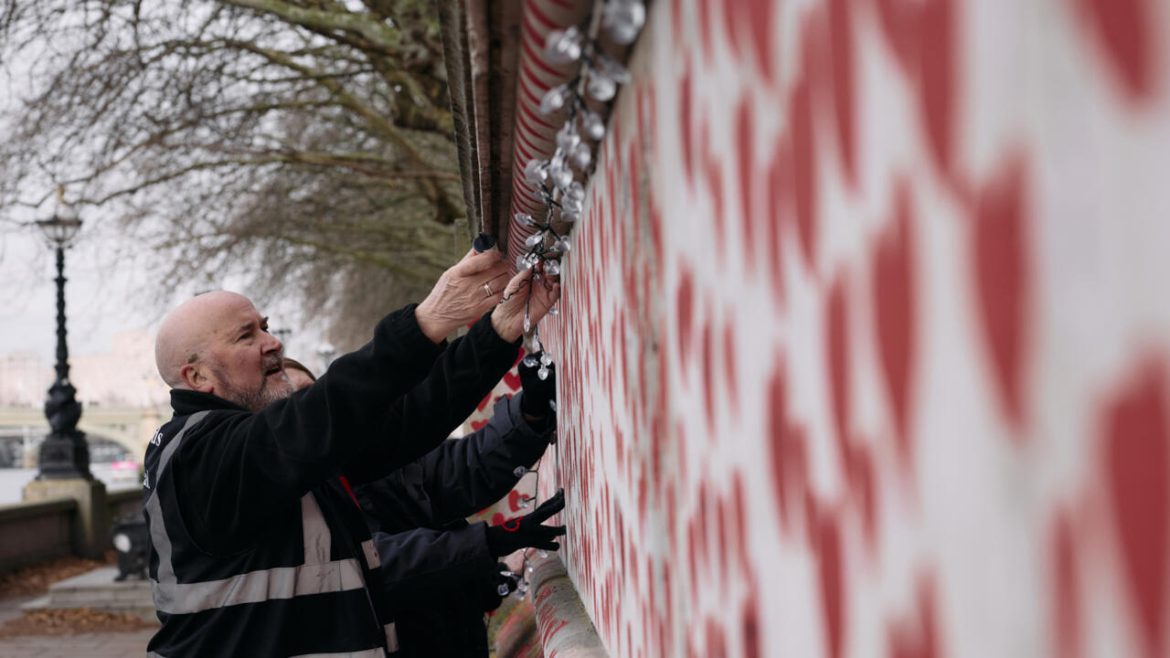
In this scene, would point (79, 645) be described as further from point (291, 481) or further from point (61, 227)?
point (291, 481)

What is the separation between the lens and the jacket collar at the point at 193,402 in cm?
315

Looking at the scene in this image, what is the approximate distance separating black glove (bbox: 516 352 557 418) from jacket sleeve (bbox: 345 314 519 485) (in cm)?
11

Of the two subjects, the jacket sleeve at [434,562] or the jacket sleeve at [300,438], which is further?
the jacket sleeve at [434,562]

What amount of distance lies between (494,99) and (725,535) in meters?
A: 0.70

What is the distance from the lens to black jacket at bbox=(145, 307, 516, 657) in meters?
2.71

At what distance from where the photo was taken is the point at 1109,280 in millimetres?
→ 400

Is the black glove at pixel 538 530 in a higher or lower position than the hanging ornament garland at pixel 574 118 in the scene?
lower

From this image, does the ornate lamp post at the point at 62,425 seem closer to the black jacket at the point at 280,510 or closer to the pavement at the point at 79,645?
the pavement at the point at 79,645

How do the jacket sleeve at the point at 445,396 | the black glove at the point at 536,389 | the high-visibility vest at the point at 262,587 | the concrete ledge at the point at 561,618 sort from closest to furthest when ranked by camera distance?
the concrete ledge at the point at 561,618 < the high-visibility vest at the point at 262,587 < the jacket sleeve at the point at 445,396 < the black glove at the point at 536,389

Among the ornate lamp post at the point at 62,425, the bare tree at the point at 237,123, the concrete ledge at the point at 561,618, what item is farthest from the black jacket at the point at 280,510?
the ornate lamp post at the point at 62,425

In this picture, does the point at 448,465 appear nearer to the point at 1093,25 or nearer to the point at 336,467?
the point at 336,467

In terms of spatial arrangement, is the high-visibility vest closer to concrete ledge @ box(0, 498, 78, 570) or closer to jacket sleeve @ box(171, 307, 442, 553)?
jacket sleeve @ box(171, 307, 442, 553)

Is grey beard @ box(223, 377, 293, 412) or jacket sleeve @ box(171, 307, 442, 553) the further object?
grey beard @ box(223, 377, 293, 412)

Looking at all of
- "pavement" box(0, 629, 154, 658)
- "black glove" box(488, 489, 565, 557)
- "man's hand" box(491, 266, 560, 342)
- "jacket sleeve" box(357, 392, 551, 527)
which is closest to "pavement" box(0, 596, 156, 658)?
"pavement" box(0, 629, 154, 658)
